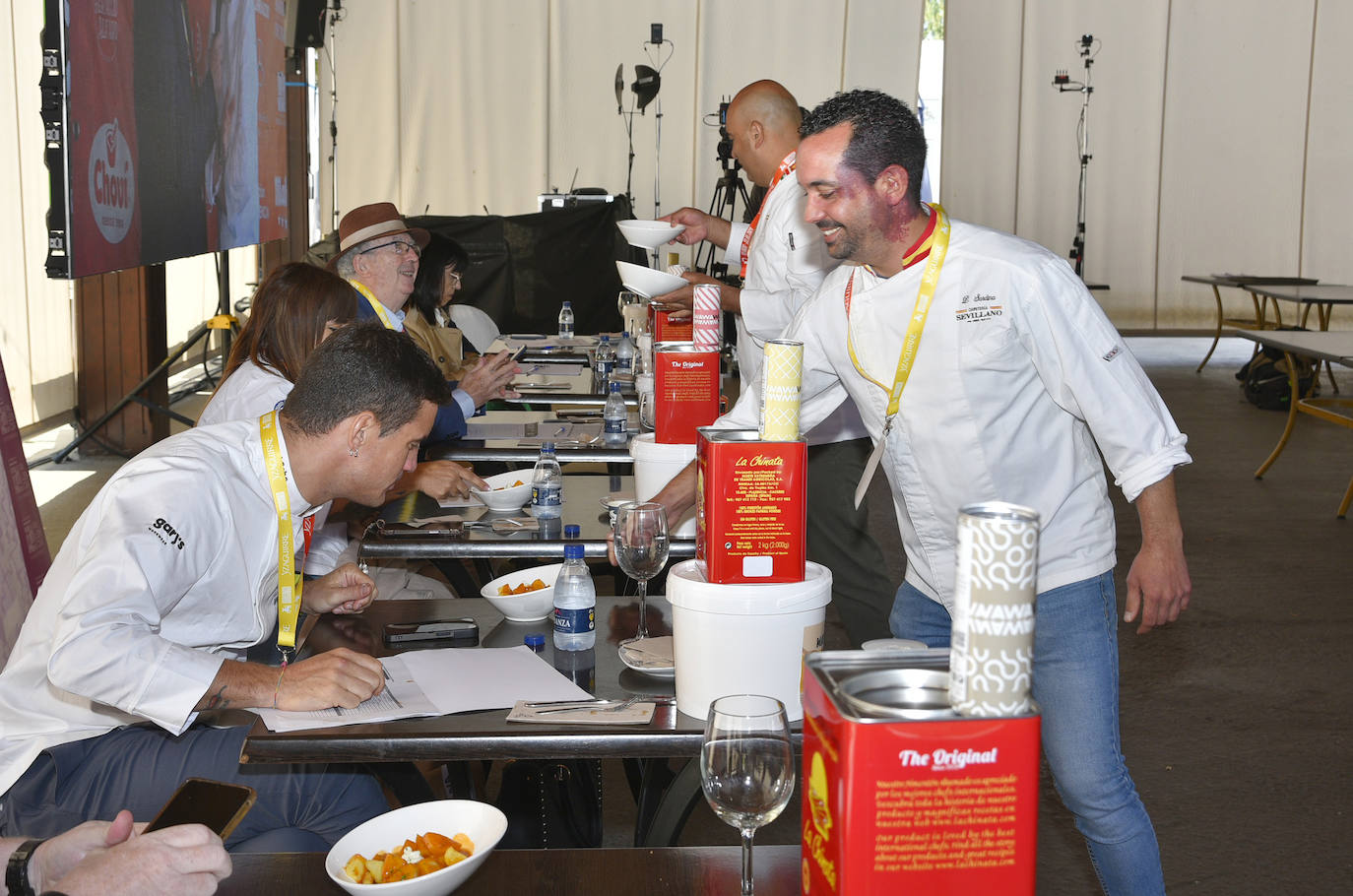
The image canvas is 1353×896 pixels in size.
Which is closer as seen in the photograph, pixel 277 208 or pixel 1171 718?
pixel 1171 718

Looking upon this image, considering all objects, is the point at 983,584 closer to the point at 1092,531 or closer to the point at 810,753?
the point at 810,753

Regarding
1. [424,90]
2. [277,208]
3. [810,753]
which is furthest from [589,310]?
[810,753]

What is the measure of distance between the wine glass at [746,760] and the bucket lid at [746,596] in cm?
48

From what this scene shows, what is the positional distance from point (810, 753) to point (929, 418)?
1.05 m

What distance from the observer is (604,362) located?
4.88 metres

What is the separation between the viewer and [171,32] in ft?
14.3

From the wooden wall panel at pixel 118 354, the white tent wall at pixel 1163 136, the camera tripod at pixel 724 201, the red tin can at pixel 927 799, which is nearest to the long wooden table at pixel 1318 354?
the camera tripod at pixel 724 201

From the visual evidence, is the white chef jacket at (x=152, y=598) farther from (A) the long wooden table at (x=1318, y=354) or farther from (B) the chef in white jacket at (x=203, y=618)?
(A) the long wooden table at (x=1318, y=354)

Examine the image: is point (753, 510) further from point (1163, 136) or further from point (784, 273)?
point (1163, 136)

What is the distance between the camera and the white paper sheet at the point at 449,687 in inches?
62.2

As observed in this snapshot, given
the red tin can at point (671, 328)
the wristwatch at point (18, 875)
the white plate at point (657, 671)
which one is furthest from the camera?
the red tin can at point (671, 328)

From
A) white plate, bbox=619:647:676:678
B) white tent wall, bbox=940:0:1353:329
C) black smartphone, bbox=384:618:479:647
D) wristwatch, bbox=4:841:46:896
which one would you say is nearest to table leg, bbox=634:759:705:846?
white plate, bbox=619:647:676:678

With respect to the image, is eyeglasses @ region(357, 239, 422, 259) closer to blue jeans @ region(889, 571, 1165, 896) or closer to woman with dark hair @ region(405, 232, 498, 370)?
woman with dark hair @ region(405, 232, 498, 370)

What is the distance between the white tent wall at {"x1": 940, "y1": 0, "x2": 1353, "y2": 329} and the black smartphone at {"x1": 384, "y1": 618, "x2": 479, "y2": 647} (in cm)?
1042
